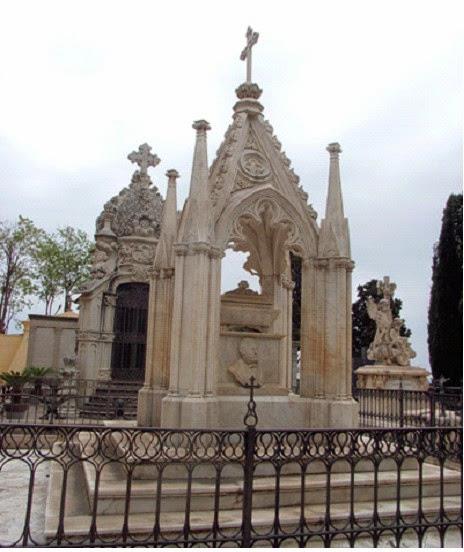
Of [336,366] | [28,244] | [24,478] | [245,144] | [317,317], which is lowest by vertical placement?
[24,478]

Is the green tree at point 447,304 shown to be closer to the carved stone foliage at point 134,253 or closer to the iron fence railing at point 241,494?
the carved stone foliage at point 134,253

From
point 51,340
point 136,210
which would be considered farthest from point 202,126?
point 51,340

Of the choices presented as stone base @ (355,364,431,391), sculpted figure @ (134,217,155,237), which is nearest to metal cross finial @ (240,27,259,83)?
stone base @ (355,364,431,391)

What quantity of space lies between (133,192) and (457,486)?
17679 mm

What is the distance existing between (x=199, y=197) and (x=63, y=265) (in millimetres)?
26991

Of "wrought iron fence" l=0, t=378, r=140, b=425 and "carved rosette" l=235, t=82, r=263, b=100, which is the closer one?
"carved rosette" l=235, t=82, r=263, b=100

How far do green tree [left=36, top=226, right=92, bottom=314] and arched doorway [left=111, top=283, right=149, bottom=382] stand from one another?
1298cm

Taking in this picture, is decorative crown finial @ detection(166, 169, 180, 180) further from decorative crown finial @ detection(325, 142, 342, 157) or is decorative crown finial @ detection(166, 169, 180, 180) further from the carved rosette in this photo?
decorative crown finial @ detection(325, 142, 342, 157)

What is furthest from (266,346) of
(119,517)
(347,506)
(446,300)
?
(446,300)

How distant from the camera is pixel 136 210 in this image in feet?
69.1

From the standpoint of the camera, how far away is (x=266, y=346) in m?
7.70

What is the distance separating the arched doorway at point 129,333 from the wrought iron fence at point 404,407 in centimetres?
889

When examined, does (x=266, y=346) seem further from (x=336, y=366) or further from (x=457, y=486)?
(x=457, y=486)

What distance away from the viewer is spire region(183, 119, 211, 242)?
6.89 metres
